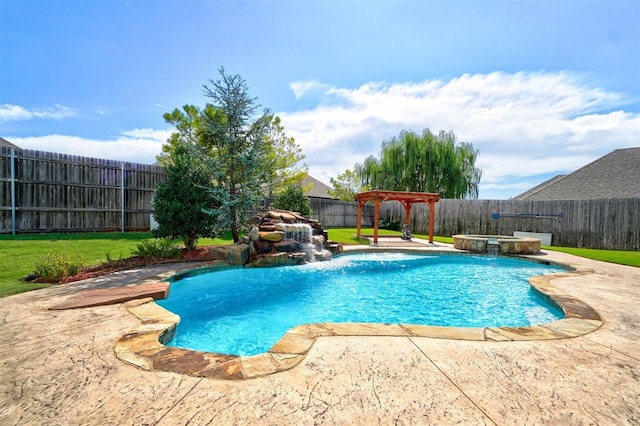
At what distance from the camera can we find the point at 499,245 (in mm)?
10086

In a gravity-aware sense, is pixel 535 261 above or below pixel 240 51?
below

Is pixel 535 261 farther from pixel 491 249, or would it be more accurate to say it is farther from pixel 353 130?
pixel 353 130

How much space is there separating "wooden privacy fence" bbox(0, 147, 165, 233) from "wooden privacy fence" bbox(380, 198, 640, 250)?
614 inches

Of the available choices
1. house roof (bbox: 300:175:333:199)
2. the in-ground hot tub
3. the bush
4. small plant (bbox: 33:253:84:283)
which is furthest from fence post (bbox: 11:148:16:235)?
house roof (bbox: 300:175:333:199)

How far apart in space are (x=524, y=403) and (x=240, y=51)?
30.4 feet

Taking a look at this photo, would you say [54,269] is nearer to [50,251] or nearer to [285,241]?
[50,251]

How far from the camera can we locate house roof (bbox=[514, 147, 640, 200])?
13916 mm

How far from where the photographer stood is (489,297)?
501 cm

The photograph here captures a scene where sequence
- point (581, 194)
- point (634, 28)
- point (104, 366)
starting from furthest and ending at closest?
point (581, 194), point (634, 28), point (104, 366)

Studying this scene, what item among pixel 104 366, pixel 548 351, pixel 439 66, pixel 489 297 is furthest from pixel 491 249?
pixel 104 366

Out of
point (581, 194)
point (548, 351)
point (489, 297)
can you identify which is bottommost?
point (489, 297)

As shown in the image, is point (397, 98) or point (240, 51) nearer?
point (240, 51)

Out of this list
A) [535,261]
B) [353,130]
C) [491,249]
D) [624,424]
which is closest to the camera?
[624,424]

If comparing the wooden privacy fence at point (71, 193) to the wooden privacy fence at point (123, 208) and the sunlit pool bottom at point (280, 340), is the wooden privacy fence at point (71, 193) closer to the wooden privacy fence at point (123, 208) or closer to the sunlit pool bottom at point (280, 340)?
the wooden privacy fence at point (123, 208)
